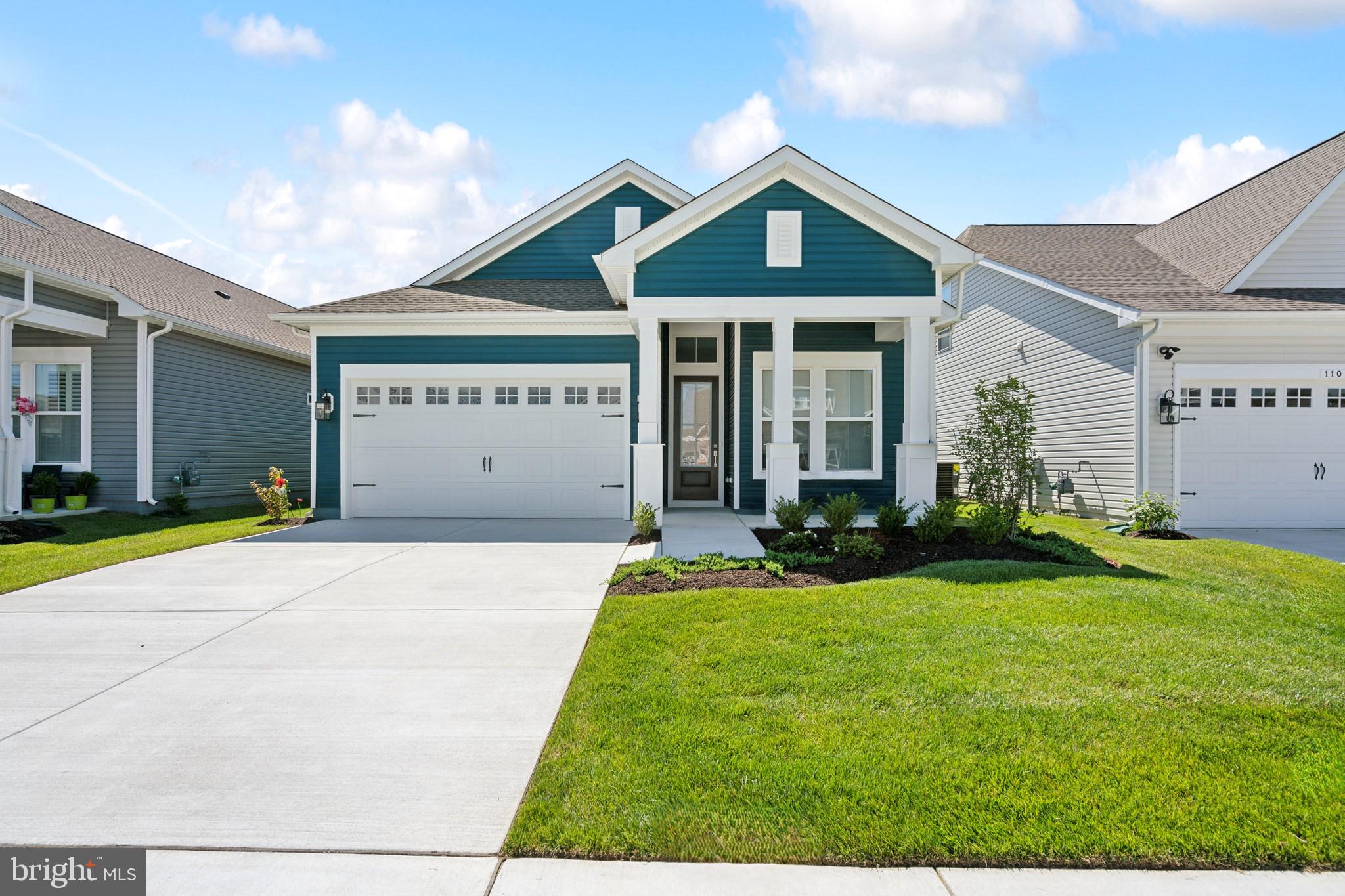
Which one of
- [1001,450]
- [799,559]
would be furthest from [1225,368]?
[799,559]

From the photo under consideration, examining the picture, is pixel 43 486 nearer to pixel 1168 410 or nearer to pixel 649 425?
pixel 649 425

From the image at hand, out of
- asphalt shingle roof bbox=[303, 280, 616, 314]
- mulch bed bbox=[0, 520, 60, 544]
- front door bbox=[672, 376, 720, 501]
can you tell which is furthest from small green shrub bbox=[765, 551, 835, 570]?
mulch bed bbox=[0, 520, 60, 544]

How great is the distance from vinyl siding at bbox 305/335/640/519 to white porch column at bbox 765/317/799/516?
269 cm

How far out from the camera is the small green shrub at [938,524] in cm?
786

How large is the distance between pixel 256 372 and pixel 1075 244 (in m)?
17.9

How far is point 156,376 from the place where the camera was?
471 inches

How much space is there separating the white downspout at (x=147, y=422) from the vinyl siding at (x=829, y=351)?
394 inches

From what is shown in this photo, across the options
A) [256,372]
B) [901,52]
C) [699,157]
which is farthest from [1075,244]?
[256,372]

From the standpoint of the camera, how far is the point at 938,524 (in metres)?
7.86

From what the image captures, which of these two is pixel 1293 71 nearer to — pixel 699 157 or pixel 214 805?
pixel 699 157

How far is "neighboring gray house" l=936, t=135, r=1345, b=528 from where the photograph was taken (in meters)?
10.1

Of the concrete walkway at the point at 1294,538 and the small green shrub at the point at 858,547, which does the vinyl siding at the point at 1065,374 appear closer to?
the concrete walkway at the point at 1294,538

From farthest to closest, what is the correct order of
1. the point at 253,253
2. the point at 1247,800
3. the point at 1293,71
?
1. the point at 253,253
2. the point at 1293,71
3. the point at 1247,800

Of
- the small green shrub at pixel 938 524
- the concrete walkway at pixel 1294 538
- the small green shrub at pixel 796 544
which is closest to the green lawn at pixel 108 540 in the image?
the small green shrub at pixel 796 544
